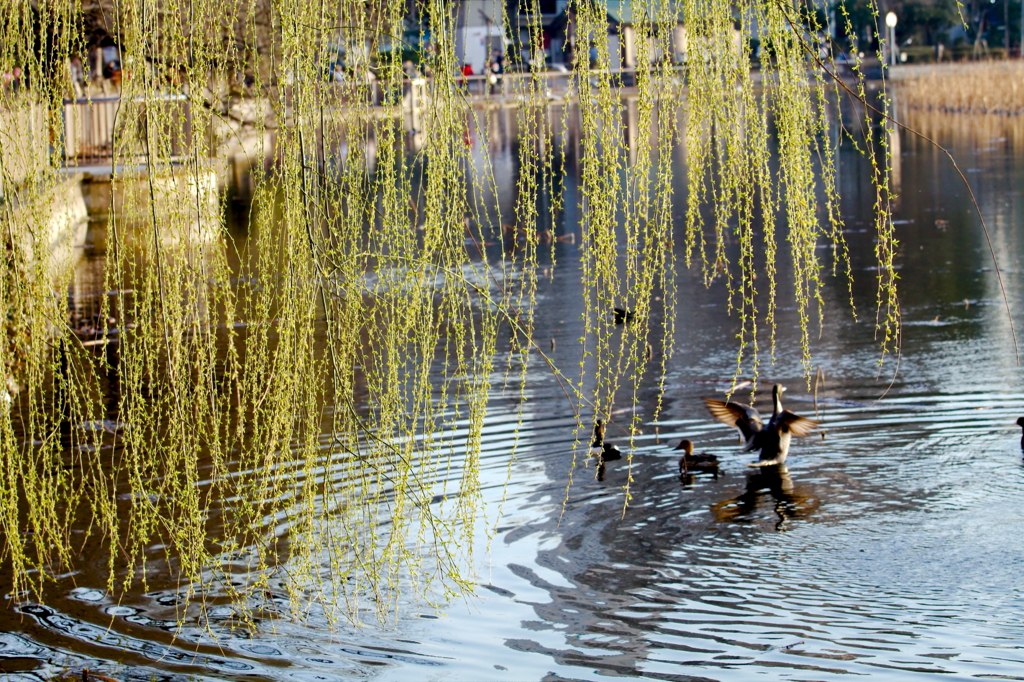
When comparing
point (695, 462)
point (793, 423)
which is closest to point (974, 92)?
point (793, 423)

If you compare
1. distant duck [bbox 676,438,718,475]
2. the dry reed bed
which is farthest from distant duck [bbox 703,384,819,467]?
the dry reed bed

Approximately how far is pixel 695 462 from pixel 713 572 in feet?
4.76

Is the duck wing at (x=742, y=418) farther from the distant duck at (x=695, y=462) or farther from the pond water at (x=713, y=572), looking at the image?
the distant duck at (x=695, y=462)

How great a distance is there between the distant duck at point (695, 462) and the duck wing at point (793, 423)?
41cm

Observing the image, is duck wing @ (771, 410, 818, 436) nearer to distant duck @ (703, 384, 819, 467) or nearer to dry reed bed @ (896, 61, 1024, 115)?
distant duck @ (703, 384, 819, 467)

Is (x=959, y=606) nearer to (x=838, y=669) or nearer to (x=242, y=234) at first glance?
(x=838, y=669)

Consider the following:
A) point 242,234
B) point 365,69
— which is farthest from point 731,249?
point 365,69

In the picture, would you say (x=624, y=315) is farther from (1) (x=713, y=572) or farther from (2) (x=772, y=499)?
(2) (x=772, y=499)

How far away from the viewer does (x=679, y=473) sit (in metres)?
7.00

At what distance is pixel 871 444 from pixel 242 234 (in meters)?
13.6

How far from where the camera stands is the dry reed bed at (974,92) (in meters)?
36.3

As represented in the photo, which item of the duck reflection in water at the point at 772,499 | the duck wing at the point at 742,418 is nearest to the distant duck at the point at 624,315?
the duck wing at the point at 742,418

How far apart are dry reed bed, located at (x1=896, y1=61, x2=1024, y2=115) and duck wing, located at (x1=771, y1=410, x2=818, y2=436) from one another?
31399mm

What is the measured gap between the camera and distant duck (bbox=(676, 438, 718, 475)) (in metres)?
7.00
